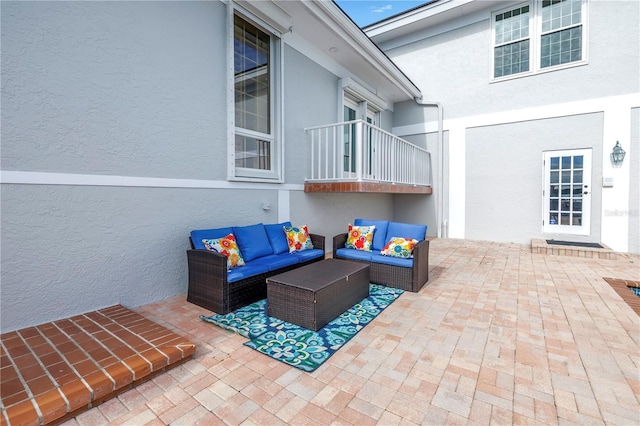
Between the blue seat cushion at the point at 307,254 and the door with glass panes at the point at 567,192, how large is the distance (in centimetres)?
629

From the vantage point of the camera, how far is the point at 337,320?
3.09 metres

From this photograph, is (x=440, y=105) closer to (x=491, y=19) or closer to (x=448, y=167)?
(x=448, y=167)

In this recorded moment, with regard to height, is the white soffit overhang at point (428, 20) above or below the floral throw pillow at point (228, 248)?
above

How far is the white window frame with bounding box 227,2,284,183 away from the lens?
424 cm

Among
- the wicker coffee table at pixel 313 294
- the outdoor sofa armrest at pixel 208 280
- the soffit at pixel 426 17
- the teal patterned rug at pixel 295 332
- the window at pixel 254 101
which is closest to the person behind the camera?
the teal patterned rug at pixel 295 332

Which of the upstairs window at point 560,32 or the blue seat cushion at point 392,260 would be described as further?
the upstairs window at point 560,32

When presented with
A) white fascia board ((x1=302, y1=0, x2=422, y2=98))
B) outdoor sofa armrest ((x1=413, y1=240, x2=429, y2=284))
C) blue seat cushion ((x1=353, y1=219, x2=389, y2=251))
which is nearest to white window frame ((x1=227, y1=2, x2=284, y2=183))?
white fascia board ((x1=302, y1=0, x2=422, y2=98))

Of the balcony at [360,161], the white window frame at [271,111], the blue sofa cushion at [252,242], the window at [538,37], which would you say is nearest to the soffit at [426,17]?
the window at [538,37]

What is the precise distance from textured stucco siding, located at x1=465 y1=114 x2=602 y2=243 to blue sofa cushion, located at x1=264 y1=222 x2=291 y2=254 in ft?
20.2

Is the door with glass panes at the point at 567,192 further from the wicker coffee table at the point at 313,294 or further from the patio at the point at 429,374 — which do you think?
the wicker coffee table at the point at 313,294

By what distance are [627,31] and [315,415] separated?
972 centimetres

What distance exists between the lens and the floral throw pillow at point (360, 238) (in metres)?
4.71

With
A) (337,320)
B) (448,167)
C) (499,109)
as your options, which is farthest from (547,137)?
(337,320)

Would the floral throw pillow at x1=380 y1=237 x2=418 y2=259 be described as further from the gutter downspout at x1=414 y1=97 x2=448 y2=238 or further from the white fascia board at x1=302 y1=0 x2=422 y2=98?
the gutter downspout at x1=414 y1=97 x2=448 y2=238
